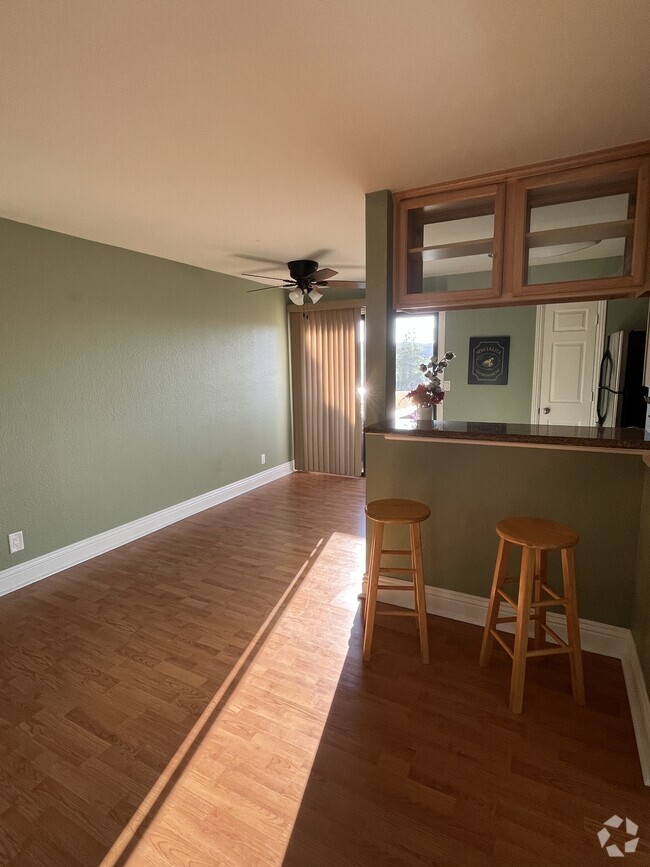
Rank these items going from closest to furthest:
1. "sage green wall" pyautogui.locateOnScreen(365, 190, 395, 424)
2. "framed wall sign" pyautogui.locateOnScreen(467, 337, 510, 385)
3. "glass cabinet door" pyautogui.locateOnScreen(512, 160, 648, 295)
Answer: "glass cabinet door" pyautogui.locateOnScreen(512, 160, 648, 295) < "sage green wall" pyautogui.locateOnScreen(365, 190, 395, 424) < "framed wall sign" pyautogui.locateOnScreen(467, 337, 510, 385)

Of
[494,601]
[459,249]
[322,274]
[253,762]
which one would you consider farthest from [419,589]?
[322,274]

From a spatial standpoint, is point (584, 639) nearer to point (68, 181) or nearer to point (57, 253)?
point (68, 181)

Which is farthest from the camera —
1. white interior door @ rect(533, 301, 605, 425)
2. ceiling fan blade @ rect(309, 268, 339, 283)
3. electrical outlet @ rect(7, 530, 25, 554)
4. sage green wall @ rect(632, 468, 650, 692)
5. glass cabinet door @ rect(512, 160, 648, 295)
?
white interior door @ rect(533, 301, 605, 425)

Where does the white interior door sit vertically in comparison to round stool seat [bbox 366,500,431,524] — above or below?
above

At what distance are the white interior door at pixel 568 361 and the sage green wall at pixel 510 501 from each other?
2113 mm

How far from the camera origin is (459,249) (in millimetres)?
2400

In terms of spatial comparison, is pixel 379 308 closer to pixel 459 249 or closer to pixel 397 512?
pixel 459 249

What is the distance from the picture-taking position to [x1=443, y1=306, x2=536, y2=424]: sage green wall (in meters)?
4.25

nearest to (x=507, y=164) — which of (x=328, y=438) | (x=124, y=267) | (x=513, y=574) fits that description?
(x=513, y=574)

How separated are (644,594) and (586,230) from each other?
5.65ft

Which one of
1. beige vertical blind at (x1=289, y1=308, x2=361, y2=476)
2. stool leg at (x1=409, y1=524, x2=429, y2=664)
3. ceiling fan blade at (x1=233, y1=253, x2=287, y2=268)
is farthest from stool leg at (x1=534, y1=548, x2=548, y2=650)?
beige vertical blind at (x1=289, y1=308, x2=361, y2=476)

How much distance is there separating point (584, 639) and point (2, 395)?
3.72 m

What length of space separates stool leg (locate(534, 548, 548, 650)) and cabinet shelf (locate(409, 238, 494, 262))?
1608 millimetres

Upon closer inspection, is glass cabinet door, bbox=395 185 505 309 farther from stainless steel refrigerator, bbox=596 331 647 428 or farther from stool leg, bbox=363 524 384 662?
stainless steel refrigerator, bbox=596 331 647 428
